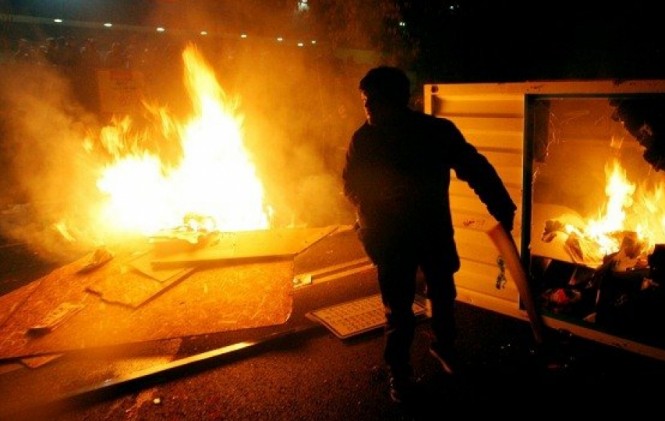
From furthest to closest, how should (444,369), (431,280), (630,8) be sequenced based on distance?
(630,8), (444,369), (431,280)

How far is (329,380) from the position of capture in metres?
4.16

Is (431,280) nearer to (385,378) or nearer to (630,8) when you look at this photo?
(385,378)

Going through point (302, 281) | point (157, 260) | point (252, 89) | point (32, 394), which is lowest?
point (32, 394)

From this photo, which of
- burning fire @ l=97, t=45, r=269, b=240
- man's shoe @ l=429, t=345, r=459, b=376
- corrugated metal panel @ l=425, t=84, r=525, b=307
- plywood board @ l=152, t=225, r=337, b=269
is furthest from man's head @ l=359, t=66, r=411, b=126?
burning fire @ l=97, t=45, r=269, b=240

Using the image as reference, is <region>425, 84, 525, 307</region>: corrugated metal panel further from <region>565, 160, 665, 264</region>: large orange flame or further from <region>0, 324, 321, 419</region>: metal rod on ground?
<region>0, 324, 321, 419</region>: metal rod on ground

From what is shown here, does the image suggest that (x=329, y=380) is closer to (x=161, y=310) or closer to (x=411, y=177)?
(x=411, y=177)

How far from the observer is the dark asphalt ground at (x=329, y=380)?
12.1ft

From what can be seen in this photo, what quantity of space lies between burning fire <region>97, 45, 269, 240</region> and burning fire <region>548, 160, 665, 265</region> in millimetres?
5252

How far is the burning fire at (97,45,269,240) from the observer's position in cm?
827

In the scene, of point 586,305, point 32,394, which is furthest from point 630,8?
point 32,394

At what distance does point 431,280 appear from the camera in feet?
12.3

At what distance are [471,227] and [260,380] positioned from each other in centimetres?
263

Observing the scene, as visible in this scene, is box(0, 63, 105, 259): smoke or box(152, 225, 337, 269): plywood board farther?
box(0, 63, 105, 259): smoke

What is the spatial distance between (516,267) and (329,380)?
79.1 inches
